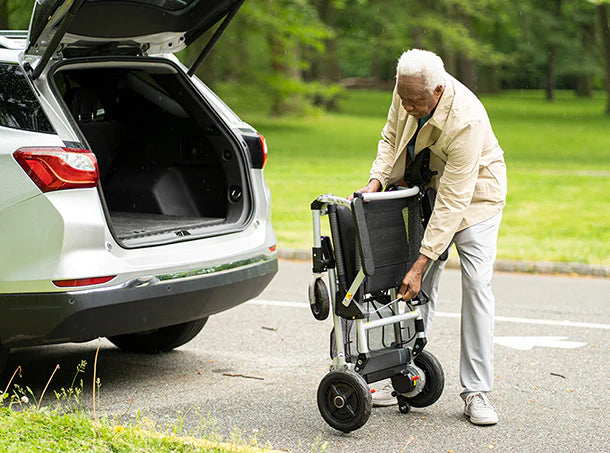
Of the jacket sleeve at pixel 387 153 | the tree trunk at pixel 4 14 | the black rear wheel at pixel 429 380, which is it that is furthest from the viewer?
the tree trunk at pixel 4 14

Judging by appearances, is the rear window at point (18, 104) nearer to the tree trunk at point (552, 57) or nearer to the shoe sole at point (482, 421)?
the shoe sole at point (482, 421)

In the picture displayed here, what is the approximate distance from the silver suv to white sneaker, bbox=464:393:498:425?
55.0 inches

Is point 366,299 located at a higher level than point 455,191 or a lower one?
lower

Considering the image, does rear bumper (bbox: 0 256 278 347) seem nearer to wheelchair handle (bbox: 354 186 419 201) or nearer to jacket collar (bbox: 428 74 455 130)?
wheelchair handle (bbox: 354 186 419 201)

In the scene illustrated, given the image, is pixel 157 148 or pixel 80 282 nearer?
pixel 80 282

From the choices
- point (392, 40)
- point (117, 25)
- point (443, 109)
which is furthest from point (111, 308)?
point (392, 40)

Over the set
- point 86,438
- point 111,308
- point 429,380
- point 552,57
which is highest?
point 111,308

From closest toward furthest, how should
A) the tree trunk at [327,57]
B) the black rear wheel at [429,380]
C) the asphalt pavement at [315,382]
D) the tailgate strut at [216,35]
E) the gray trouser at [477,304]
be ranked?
the asphalt pavement at [315,382]
the gray trouser at [477,304]
the black rear wheel at [429,380]
the tailgate strut at [216,35]
the tree trunk at [327,57]

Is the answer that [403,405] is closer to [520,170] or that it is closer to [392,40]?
[520,170]

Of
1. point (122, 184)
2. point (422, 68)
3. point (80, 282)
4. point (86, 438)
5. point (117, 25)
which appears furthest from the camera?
point (122, 184)

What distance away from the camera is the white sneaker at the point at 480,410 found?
187 inches

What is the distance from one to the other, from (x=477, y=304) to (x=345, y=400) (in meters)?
0.81

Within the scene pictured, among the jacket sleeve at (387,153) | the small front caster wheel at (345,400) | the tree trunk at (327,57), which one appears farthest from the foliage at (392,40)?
the small front caster wheel at (345,400)

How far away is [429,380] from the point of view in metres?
4.89
